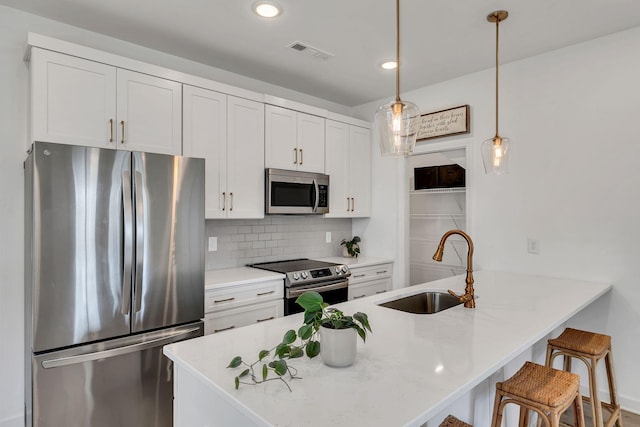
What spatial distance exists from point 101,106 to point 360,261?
263 centimetres

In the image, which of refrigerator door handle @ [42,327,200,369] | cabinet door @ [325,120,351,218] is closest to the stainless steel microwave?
cabinet door @ [325,120,351,218]

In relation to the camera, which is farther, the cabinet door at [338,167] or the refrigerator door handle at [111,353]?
the cabinet door at [338,167]

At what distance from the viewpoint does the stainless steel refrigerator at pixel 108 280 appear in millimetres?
1844

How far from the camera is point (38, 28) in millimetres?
2428

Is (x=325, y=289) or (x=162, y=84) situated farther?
(x=325, y=289)

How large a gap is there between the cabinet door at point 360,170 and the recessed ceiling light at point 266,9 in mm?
1804

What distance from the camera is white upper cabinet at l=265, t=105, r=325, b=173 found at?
3.29 m

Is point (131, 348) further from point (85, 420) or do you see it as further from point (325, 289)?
point (325, 289)

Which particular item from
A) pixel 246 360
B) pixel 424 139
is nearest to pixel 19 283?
pixel 246 360

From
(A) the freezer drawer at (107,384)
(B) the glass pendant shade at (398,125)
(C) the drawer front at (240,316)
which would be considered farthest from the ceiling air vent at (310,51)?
(A) the freezer drawer at (107,384)

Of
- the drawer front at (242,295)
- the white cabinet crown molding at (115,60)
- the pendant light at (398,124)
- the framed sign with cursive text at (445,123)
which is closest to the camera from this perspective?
the pendant light at (398,124)

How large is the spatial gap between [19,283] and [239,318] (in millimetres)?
1396

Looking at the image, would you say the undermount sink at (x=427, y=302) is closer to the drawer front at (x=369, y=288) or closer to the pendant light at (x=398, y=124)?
the pendant light at (x=398, y=124)

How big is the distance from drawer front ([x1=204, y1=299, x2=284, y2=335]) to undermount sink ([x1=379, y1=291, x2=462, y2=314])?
3.50 ft
